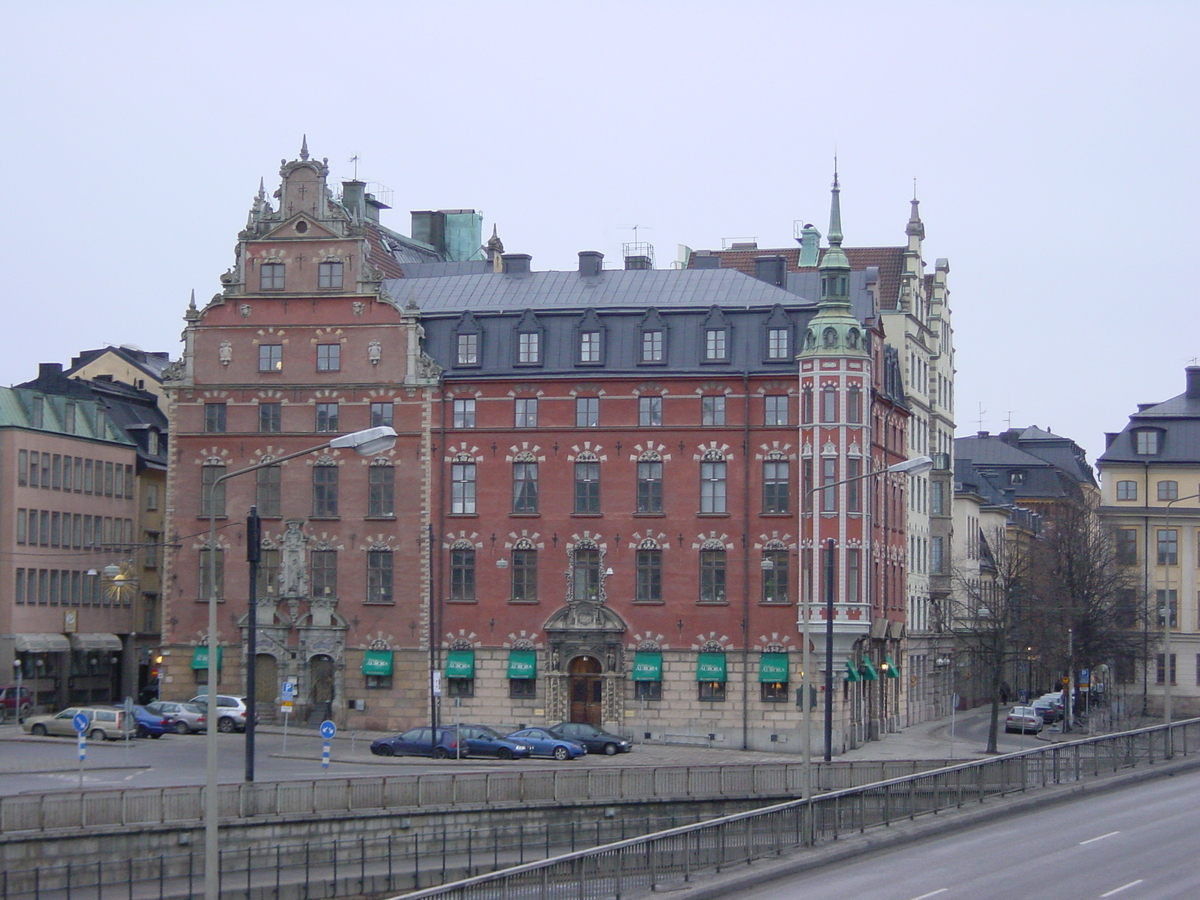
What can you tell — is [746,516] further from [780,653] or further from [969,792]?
[969,792]

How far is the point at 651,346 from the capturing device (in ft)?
262

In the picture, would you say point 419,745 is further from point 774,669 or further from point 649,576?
point 774,669

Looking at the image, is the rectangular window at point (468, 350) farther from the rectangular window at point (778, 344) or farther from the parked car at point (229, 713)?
the parked car at point (229, 713)

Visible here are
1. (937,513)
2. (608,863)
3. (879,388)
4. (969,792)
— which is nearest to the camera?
(608,863)

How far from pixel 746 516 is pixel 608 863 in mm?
43811

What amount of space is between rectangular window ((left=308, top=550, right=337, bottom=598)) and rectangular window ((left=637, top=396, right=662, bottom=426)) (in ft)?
46.0

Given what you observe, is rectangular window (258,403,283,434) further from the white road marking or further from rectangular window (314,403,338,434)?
the white road marking

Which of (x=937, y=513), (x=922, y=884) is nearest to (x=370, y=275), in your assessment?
(x=937, y=513)

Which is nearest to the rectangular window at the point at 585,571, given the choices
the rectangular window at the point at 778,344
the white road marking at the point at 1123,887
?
the rectangular window at the point at 778,344

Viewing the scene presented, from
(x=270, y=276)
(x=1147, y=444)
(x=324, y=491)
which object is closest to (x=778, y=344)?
(x=324, y=491)

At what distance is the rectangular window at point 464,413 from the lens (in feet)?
265

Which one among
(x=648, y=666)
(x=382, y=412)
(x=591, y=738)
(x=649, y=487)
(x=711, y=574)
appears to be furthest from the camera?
(x=382, y=412)

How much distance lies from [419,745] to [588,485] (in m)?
15.1

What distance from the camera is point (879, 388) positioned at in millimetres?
82750
